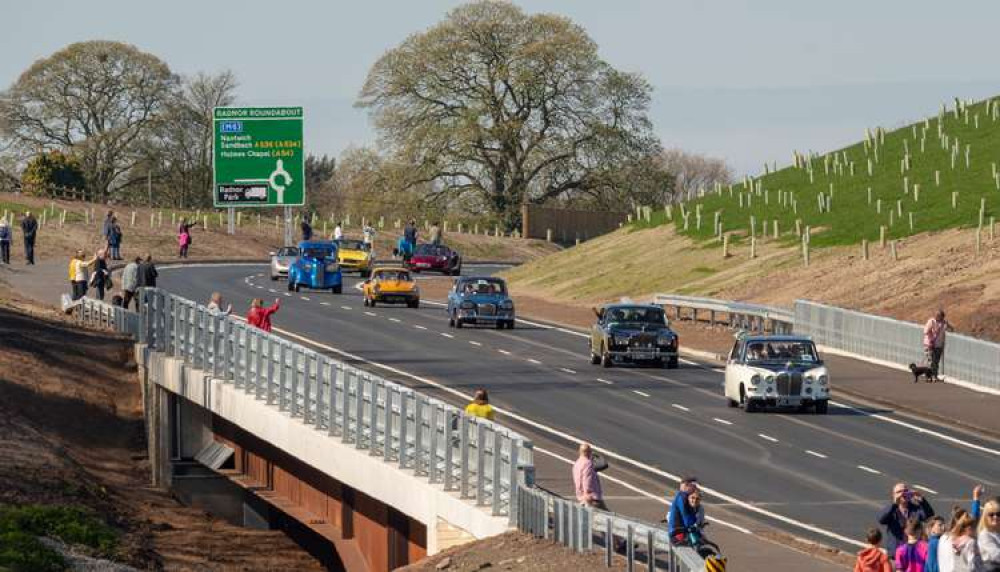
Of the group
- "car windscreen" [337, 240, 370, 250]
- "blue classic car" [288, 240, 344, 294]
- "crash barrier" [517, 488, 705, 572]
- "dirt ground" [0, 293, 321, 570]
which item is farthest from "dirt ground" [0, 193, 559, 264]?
"crash barrier" [517, 488, 705, 572]

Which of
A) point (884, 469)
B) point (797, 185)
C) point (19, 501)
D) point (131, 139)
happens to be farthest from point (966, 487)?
point (131, 139)

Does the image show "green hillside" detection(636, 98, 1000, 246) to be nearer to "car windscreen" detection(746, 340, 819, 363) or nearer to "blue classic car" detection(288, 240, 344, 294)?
"blue classic car" detection(288, 240, 344, 294)

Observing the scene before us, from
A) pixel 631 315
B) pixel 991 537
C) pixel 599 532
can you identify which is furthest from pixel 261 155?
pixel 991 537

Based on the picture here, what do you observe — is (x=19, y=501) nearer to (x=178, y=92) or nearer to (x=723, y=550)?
(x=723, y=550)

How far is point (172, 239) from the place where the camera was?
102625 mm

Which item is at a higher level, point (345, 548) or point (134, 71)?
point (134, 71)

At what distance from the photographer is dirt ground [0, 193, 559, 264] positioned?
95.3 meters

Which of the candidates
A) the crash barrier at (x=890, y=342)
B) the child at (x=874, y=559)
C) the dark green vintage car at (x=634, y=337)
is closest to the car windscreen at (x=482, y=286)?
the crash barrier at (x=890, y=342)

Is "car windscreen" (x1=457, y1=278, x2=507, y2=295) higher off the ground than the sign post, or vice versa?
the sign post

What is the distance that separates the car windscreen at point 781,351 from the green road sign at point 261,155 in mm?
42406

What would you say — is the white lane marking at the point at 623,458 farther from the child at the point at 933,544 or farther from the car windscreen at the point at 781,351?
the child at the point at 933,544

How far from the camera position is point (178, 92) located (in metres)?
123

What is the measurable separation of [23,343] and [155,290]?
13.4 feet

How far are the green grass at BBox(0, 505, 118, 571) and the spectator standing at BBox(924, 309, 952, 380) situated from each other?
788 inches
